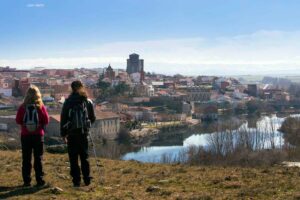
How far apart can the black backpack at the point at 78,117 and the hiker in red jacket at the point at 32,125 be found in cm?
28

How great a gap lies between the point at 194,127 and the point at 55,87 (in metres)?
21.5

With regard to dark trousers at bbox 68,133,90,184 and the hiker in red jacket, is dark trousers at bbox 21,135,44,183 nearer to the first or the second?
the hiker in red jacket

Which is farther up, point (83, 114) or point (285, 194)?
point (83, 114)

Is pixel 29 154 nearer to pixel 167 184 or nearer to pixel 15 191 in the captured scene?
pixel 15 191

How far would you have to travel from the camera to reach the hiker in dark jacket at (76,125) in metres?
4.76

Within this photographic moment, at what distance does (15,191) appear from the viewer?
4.62 meters

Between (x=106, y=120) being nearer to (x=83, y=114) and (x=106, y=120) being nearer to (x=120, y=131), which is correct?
(x=120, y=131)

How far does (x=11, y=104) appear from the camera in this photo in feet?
180

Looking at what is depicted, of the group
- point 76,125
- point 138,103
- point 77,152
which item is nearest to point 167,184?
point 77,152

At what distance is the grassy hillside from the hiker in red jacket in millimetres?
200

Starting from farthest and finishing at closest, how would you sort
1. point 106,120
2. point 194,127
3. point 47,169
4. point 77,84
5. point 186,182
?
point 194,127, point 106,120, point 47,169, point 186,182, point 77,84

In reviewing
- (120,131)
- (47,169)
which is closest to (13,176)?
(47,169)

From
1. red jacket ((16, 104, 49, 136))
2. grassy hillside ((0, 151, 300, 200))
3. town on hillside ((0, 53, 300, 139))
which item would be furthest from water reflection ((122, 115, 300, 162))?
red jacket ((16, 104, 49, 136))

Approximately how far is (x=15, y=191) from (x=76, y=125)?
2.64ft
